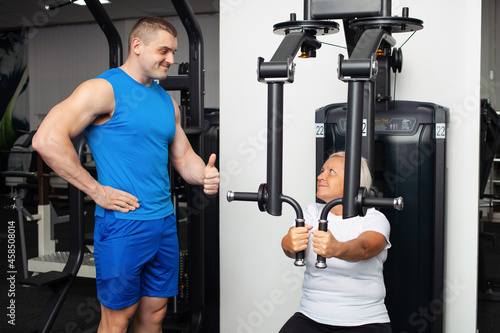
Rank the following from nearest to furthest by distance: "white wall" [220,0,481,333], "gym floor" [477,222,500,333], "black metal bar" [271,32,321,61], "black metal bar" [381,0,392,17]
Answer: "black metal bar" [271,32,321,61], "black metal bar" [381,0,392,17], "white wall" [220,0,481,333], "gym floor" [477,222,500,333]

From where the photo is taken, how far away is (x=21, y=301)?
373 cm

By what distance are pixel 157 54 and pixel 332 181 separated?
0.79 meters

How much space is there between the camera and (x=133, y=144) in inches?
75.0

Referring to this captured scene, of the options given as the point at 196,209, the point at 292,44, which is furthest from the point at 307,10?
the point at 196,209

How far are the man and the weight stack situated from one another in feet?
2.68

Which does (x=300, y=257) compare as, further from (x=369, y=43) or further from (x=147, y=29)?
(x=147, y=29)

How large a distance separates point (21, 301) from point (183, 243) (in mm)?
1977

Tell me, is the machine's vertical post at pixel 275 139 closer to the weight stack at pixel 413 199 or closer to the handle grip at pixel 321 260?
the handle grip at pixel 321 260

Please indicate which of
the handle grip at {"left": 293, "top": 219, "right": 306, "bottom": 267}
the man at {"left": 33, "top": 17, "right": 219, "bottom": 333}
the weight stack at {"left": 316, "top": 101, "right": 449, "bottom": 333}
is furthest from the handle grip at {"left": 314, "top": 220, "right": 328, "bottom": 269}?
the weight stack at {"left": 316, "top": 101, "right": 449, "bottom": 333}

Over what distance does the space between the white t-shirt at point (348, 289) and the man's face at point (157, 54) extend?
86cm

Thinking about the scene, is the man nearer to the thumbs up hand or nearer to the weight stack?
the thumbs up hand

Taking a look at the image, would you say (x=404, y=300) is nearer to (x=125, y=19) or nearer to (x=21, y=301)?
(x=21, y=301)

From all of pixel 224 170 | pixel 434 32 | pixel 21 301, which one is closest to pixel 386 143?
pixel 434 32

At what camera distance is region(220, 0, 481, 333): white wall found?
2.34 meters
